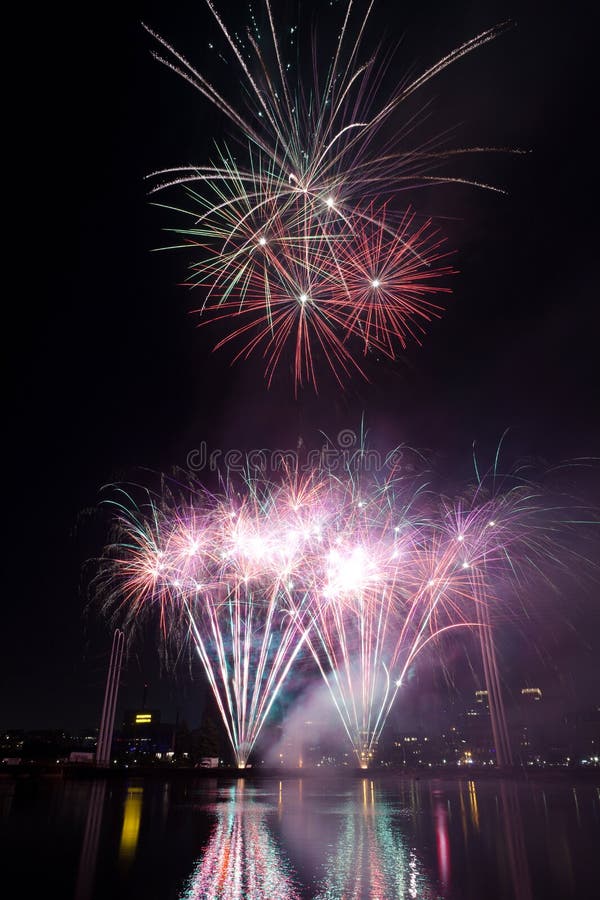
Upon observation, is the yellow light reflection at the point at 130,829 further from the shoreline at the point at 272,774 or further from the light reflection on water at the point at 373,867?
the shoreline at the point at 272,774

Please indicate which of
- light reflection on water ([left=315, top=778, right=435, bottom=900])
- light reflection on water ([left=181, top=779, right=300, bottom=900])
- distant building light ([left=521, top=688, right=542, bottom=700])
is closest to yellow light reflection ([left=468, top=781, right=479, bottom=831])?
light reflection on water ([left=315, top=778, right=435, bottom=900])

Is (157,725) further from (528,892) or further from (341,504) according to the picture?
(528,892)

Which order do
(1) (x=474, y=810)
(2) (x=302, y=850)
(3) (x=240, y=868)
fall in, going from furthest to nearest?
(1) (x=474, y=810) → (2) (x=302, y=850) → (3) (x=240, y=868)

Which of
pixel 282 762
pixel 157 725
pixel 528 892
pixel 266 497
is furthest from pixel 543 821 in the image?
pixel 157 725

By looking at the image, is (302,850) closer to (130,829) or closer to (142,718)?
(130,829)

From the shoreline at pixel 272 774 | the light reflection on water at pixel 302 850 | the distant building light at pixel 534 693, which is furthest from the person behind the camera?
the distant building light at pixel 534 693

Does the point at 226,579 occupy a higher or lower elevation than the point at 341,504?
lower

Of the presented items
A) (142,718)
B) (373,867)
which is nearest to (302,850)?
(373,867)

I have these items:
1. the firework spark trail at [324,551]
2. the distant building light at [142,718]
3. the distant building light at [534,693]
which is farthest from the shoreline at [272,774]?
the distant building light at [142,718]
